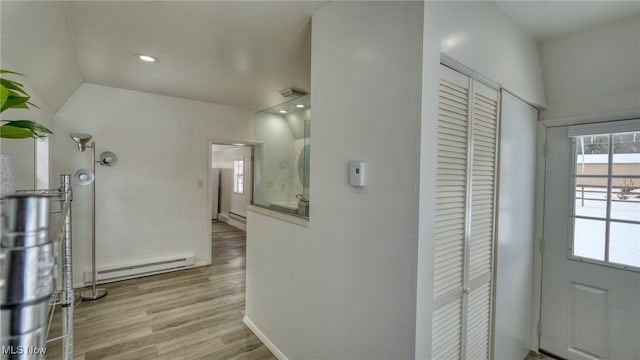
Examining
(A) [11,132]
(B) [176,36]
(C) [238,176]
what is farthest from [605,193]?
(C) [238,176]

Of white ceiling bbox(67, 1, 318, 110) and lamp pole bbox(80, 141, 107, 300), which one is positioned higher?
white ceiling bbox(67, 1, 318, 110)

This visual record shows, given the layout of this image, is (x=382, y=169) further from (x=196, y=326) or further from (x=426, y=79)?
(x=196, y=326)

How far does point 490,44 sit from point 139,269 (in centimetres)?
450

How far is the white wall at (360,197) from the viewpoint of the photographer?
1204mm

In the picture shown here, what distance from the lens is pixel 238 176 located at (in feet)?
25.3

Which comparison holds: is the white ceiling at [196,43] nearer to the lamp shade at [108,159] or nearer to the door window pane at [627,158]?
the lamp shade at [108,159]

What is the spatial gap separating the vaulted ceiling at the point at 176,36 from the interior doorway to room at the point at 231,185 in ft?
13.2

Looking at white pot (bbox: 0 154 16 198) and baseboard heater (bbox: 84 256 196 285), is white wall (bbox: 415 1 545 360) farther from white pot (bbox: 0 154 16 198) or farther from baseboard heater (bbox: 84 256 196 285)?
baseboard heater (bbox: 84 256 196 285)

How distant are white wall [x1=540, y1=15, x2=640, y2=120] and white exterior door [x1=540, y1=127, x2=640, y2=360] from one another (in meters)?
0.23

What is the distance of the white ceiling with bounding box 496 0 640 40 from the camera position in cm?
167

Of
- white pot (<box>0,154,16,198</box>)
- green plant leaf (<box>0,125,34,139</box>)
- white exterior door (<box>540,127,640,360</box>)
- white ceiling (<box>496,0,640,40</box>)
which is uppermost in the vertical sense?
white ceiling (<box>496,0,640,40</box>)

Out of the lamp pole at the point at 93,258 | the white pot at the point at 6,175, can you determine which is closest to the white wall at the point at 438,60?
the white pot at the point at 6,175

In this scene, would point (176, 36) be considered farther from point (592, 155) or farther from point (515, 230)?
point (592, 155)

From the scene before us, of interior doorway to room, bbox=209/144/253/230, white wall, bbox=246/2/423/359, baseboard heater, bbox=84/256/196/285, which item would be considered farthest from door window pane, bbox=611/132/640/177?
interior doorway to room, bbox=209/144/253/230
